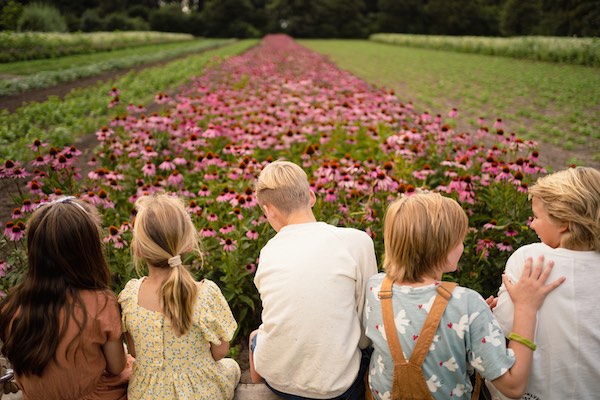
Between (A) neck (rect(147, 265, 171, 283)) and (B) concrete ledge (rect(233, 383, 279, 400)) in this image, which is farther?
(B) concrete ledge (rect(233, 383, 279, 400))

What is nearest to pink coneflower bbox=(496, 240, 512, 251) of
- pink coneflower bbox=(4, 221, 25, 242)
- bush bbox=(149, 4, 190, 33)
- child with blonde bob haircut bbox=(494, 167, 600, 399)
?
child with blonde bob haircut bbox=(494, 167, 600, 399)

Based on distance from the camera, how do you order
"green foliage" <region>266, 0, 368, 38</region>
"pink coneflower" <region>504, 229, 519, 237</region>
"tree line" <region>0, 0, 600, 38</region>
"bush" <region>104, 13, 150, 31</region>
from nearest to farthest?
"pink coneflower" <region>504, 229, 519, 237</region>, "bush" <region>104, 13, 150, 31</region>, "tree line" <region>0, 0, 600, 38</region>, "green foliage" <region>266, 0, 368, 38</region>

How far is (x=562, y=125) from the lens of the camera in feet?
25.7

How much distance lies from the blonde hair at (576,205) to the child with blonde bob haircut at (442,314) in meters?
0.19

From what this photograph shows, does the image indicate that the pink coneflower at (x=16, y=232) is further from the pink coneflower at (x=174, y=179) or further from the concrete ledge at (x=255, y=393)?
the concrete ledge at (x=255, y=393)

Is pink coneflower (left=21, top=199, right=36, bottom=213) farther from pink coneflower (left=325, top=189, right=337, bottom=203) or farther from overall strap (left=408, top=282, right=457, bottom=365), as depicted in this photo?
overall strap (left=408, top=282, right=457, bottom=365)

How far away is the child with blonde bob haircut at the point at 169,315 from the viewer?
169 cm

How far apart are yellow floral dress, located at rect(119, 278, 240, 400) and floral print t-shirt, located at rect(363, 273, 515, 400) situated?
616 mm

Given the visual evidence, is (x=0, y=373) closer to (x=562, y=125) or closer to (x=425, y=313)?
(x=425, y=313)

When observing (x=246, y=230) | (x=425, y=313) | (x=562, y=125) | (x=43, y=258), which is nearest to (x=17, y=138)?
(x=246, y=230)

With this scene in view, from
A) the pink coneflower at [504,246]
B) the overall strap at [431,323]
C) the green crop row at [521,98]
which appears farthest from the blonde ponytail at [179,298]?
the green crop row at [521,98]

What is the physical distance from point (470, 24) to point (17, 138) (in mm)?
62354

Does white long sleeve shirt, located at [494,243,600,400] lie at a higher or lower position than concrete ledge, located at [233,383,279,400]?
higher

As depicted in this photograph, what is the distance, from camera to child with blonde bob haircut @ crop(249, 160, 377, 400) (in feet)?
5.73
